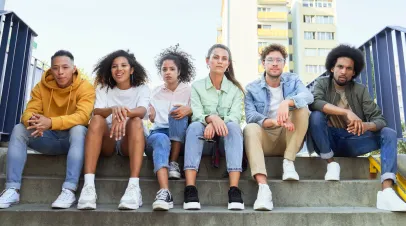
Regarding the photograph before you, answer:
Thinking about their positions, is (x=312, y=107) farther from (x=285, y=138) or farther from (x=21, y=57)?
(x=21, y=57)

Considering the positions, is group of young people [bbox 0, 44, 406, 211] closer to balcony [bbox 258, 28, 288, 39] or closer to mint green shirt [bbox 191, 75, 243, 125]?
mint green shirt [bbox 191, 75, 243, 125]

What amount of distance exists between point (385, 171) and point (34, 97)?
2.83m

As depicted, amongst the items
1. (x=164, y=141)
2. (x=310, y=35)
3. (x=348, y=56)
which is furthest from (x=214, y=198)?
A: (x=310, y=35)

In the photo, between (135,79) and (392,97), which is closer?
(135,79)

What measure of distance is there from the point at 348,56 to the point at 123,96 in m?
2.16

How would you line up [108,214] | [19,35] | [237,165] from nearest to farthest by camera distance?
1. [108,214]
2. [237,165]
3. [19,35]

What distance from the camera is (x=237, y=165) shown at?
89.9 inches

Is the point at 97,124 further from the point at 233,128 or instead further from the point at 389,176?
the point at 389,176

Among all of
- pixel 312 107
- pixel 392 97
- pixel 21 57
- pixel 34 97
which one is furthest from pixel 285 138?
pixel 21 57

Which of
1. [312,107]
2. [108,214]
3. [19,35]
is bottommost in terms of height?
[108,214]

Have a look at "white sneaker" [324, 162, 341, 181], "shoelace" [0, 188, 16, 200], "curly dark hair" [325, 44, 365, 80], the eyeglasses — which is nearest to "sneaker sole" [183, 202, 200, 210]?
"white sneaker" [324, 162, 341, 181]

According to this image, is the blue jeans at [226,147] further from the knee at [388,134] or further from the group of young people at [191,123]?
the knee at [388,134]

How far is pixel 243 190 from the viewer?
7.86ft

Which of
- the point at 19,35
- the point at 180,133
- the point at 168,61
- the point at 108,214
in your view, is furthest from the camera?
the point at 19,35
